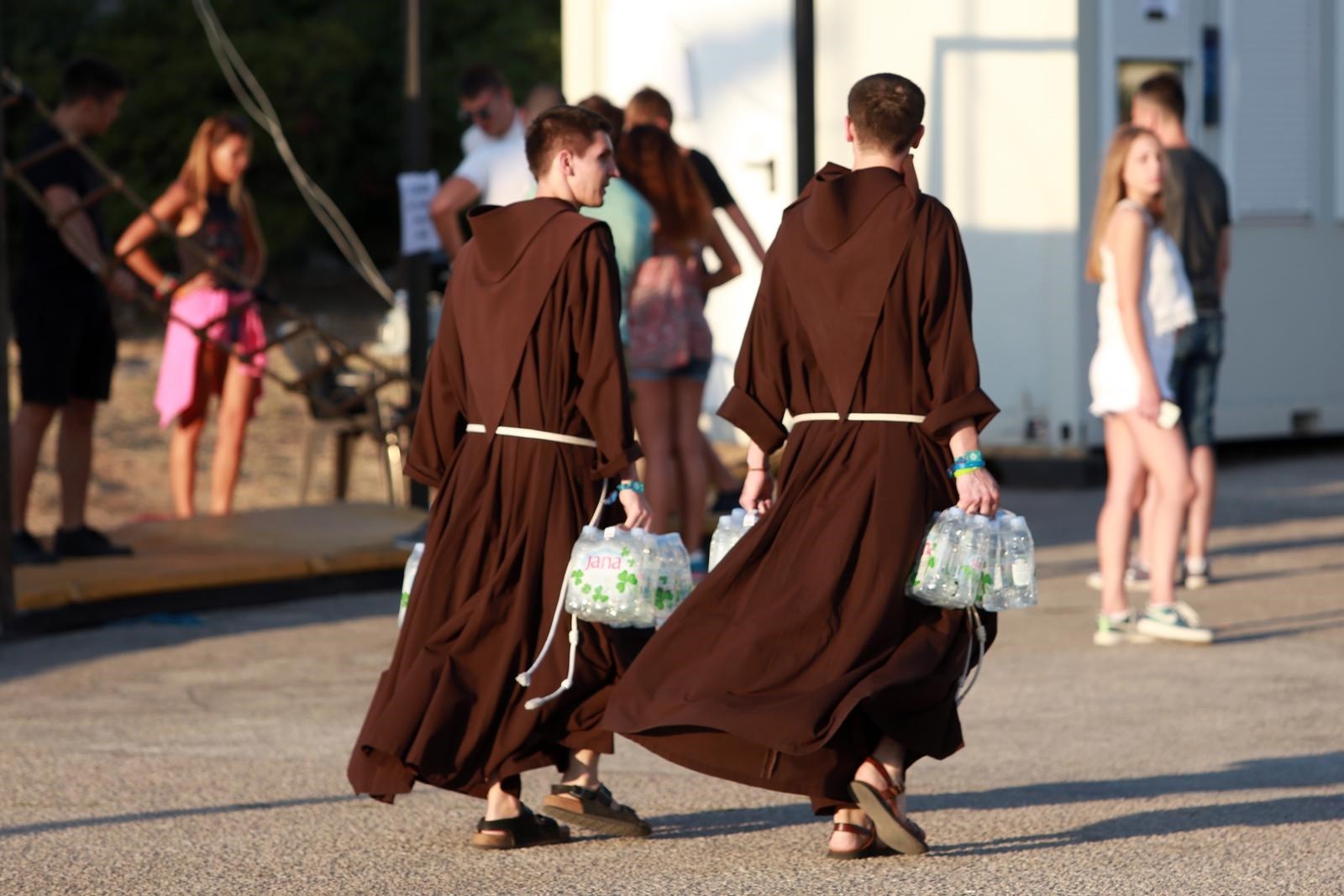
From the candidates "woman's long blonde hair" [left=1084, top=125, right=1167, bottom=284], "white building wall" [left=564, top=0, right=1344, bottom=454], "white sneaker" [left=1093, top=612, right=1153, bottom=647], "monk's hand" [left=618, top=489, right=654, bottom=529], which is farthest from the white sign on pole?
"monk's hand" [left=618, top=489, right=654, bottom=529]

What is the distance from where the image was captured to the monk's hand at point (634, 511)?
5062 millimetres

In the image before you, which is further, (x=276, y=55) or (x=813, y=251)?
(x=276, y=55)

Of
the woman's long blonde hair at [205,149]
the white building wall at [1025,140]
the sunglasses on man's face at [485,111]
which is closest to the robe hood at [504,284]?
the sunglasses on man's face at [485,111]

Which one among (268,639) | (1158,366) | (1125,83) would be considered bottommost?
(268,639)

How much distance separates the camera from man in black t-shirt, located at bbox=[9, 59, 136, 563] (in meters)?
8.88

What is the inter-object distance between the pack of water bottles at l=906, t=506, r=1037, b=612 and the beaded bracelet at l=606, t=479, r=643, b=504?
2.20 ft

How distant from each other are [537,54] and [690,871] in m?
23.5

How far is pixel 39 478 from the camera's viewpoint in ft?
44.7

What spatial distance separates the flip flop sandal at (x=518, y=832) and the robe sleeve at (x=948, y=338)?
1.28 metres

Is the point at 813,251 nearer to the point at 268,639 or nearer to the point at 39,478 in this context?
the point at 268,639

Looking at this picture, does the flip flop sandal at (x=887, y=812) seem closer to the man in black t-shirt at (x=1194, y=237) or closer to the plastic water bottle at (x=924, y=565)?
the plastic water bottle at (x=924, y=565)

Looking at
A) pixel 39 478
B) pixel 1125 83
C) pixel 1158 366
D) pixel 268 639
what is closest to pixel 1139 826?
pixel 1158 366

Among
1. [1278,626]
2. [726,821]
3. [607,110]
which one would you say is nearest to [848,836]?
[726,821]

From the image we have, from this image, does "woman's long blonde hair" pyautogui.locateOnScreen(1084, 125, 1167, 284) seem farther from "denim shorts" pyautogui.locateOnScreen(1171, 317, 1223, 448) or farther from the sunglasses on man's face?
the sunglasses on man's face
